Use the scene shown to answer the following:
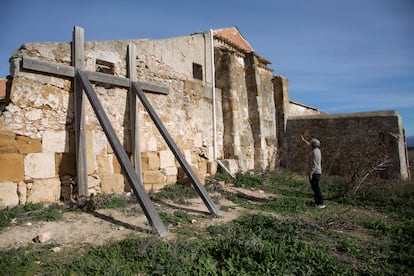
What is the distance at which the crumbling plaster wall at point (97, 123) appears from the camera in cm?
461

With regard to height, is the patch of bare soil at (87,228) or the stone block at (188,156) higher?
the stone block at (188,156)

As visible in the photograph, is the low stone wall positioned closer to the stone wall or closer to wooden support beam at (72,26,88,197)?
the stone wall

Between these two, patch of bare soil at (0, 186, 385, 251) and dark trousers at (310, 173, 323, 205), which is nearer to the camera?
patch of bare soil at (0, 186, 385, 251)

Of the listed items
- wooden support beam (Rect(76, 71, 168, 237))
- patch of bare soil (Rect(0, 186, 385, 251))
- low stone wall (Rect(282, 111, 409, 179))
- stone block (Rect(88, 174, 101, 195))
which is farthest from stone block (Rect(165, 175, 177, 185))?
low stone wall (Rect(282, 111, 409, 179))

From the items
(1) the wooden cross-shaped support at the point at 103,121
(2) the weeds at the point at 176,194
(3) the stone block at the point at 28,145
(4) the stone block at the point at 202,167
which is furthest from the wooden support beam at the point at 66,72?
(4) the stone block at the point at 202,167

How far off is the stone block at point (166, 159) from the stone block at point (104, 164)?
1.38 metres

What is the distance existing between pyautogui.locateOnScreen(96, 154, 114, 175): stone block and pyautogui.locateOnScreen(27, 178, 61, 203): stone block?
828 millimetres

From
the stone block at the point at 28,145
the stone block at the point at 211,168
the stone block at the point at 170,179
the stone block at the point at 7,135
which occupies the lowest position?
the stone block at the point at 170,179

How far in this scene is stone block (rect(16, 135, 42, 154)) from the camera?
4574 millimetres

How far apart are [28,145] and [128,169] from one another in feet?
6.12

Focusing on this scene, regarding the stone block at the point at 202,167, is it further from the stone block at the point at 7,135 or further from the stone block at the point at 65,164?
the stone block at the point at 7,135

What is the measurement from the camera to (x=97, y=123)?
5.62 m

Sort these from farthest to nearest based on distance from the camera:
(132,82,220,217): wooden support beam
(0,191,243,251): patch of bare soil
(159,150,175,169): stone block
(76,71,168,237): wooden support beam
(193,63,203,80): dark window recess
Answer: (193,63,203,80): dark window recess, (159,150,175,169): stone block, (132,82,220,217): wooden support beam, (76,71,168,237): wooden support beam, (0,191,243,251): patch of bare soil

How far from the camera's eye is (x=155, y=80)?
275 inches
